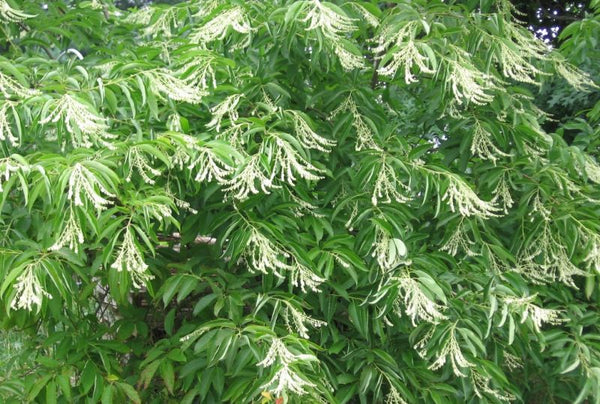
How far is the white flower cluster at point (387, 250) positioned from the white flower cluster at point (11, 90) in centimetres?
116

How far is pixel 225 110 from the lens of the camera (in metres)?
2.31

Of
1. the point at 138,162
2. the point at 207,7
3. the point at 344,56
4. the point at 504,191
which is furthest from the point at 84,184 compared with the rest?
the point at 504,191

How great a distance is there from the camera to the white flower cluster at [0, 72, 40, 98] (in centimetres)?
212

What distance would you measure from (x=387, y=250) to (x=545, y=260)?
2.33 feet

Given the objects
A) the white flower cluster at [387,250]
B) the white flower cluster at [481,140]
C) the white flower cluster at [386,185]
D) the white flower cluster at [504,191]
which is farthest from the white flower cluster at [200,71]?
the white flower cluster at [504,191]

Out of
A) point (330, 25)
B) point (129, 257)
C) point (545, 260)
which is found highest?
point (330, 25)

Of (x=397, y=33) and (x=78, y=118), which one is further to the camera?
(x=397, y=33)

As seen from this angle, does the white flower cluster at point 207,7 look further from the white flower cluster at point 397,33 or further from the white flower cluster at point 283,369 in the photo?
the white flower cluster at point 283,369

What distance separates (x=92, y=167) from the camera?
1.87m

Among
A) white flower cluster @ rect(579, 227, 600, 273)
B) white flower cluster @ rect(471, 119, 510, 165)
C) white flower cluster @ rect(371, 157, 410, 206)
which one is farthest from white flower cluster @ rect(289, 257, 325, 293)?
white flower cluster @ rect(579, 227, 600, 273)

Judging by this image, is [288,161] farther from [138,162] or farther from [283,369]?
[283,369]

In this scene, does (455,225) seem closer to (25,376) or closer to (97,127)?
(97,127)

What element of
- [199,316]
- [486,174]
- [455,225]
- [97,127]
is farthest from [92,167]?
[486,174]

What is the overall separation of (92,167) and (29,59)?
99 centimetres
